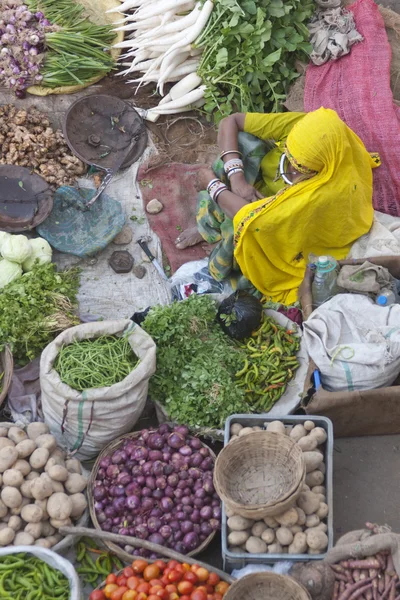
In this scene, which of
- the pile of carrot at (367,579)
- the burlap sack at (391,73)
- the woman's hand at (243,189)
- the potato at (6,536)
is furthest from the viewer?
the burlap sack at (391,73)

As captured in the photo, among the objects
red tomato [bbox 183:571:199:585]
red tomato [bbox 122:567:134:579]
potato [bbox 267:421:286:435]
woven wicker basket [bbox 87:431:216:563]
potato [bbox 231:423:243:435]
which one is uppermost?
potato [bbox 267:421:286:435]

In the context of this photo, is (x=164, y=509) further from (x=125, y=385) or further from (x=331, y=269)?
(x=331, y=269)

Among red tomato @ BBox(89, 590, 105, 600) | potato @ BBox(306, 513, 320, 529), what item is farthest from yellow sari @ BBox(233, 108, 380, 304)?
red tomato @ BBox(89, 590, 105, 600)

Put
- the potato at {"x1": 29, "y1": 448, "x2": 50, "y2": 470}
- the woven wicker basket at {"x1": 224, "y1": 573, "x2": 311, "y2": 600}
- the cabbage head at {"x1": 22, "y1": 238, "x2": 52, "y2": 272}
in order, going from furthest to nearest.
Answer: the cabbage head at {"x1": 22, "y1": 238, "x2": 52, "y2": 272}
the potato at {"x1": 29, "y1": 448, "x2": 50, "y2": 470}
the woven wicker basket at {"x1": 224, "y1": 573, "x2": 311, "y2": 600}

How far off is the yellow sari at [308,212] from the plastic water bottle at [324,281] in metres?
0.24

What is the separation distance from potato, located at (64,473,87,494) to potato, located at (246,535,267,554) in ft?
2.85

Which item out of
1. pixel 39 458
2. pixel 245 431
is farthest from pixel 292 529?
pixel 39 458

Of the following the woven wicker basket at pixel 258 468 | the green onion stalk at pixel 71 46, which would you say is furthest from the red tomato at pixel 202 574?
the green onion stalk at pixel 71 46

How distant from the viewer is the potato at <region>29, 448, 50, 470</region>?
3309 millimetres

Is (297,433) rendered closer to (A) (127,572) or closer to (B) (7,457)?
(A) (127,572)

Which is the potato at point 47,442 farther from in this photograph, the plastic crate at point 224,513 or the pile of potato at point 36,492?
the plastic crate at point 224,513

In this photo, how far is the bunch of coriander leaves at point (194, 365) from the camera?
3.60 meters

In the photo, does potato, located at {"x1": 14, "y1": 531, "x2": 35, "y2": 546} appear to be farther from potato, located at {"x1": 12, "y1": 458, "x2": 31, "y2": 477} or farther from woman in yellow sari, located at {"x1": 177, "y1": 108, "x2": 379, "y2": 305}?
woman in yellow sari, located at {"x1": 177, "y1": 108, "x2": 379, "y2": 305}

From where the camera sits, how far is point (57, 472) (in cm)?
324
